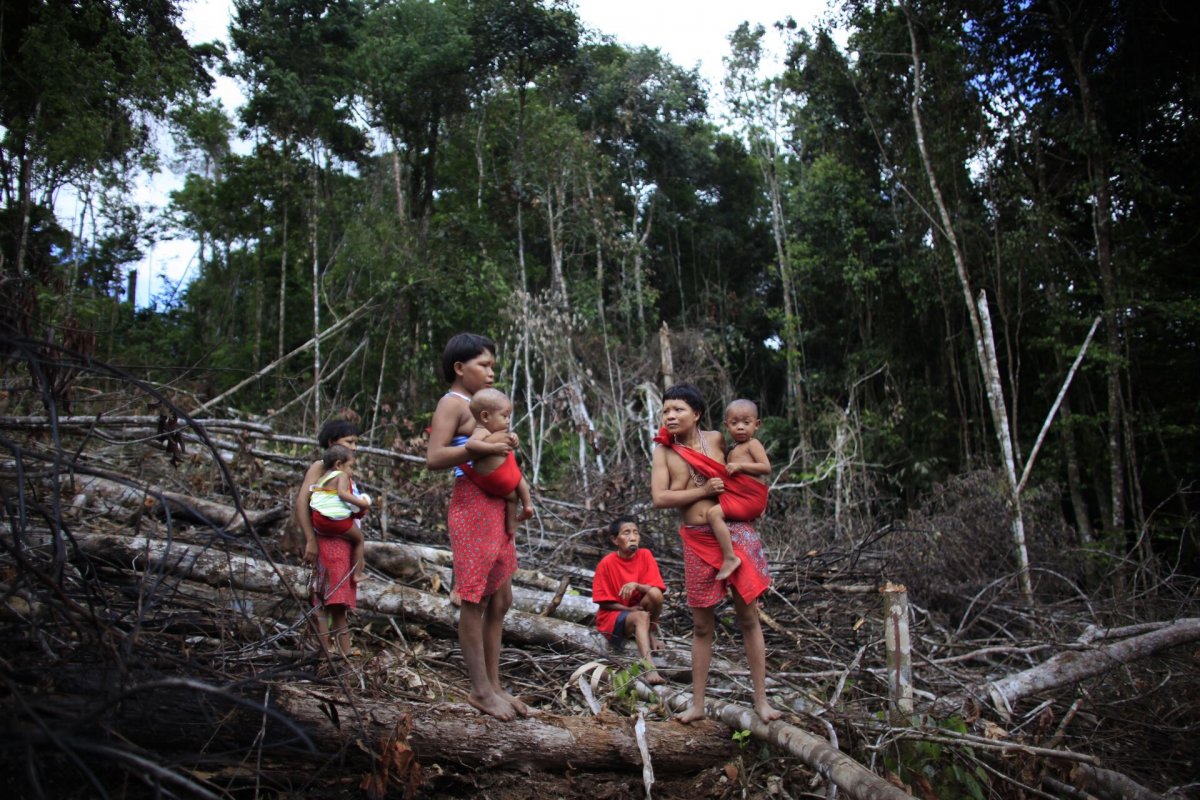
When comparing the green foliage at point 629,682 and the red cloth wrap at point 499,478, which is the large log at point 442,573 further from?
the red cloth wrap at point 499,478

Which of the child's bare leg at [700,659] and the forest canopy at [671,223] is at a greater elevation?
the forest canopy at [671,223]

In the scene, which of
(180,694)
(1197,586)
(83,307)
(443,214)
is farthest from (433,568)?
(443,214)

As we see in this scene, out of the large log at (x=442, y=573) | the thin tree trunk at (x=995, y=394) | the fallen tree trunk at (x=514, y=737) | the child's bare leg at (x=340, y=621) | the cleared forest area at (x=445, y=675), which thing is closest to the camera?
the cleared forest area at (x=445, y=675)

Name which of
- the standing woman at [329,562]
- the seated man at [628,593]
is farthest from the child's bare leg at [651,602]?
the standing woman at [329,562]

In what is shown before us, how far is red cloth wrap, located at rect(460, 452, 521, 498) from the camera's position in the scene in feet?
11.3

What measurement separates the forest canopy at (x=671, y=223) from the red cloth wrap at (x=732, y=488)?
5.72 metres

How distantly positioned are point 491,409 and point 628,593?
240 cm

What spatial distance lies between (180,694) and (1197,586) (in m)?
7.02

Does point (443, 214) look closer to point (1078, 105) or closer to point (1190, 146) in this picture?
point (1078, 105)

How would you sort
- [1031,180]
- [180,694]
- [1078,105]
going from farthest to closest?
[1031,180]
[1078,105]
[180,694]

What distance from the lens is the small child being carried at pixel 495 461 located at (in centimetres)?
336

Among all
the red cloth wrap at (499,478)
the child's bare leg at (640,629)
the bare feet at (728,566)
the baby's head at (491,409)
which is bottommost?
the child's bare leg at (640,629)

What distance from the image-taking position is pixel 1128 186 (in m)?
10.6

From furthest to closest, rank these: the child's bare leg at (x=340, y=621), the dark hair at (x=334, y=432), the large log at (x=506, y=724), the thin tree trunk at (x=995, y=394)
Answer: the thin tree trunk at (x=995, y=394) < the dark hair at (x=334, y=432) < the child's bare leg at (x=340, y=621) < the large log at (x=506, y=724)
